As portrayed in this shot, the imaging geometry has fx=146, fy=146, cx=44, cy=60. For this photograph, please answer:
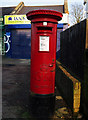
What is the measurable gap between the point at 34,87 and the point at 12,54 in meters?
13.5

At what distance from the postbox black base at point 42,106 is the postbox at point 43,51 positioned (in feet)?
0.40

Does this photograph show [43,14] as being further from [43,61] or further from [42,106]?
[42,106]

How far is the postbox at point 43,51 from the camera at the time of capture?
3.25 m

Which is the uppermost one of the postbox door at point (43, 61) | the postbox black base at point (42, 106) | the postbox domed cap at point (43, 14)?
the postbox domed cap at point (43, 14)

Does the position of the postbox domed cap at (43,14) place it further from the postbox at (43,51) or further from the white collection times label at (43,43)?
the white collection times label at (43,43)

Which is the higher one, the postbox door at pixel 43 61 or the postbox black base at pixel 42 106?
the postbox door at pixel 43 61

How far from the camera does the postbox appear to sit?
128 inches

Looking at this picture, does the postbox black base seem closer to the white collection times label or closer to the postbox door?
the postbox door

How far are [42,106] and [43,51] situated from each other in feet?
4.09

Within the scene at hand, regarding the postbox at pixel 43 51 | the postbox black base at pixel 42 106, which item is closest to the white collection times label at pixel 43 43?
the postbox at pixel 43 51

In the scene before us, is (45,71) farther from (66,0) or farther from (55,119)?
(66,0)

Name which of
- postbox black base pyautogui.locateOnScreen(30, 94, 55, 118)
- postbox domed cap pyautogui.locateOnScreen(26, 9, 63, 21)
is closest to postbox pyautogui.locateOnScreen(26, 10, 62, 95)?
postbox domed cap pyautogui.locateOnScreen(26, 9, 63, 21)

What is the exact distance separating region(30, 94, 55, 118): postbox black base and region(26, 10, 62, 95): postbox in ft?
0.40

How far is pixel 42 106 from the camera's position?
10.9 ft
